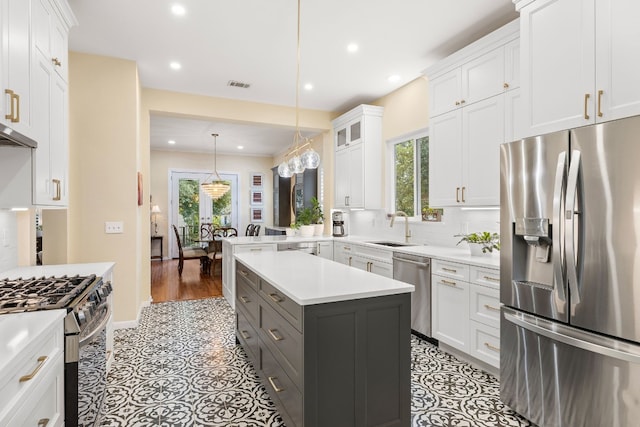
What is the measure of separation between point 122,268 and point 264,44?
2844 millimetres

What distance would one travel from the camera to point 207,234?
961 centimetres

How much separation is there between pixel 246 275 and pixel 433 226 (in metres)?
2.36

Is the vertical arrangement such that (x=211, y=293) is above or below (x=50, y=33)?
below

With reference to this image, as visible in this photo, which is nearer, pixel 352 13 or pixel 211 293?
pixel 352 13

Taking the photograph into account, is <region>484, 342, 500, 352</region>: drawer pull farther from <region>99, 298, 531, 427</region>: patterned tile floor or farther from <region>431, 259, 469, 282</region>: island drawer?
<region>431, 259, 469, 282</region>: island drawer

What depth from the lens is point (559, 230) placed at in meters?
1.90

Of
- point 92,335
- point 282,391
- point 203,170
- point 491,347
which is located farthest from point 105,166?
point 203,170

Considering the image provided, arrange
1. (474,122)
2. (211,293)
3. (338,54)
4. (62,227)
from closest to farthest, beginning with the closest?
(474,122) → (62,227) → (338,54) → (211,293)

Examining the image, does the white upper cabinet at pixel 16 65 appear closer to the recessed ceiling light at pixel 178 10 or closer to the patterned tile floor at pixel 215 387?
the recessed ceiling light at pixel 178 10

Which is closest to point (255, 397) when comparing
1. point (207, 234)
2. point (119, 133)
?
point (119, 133)

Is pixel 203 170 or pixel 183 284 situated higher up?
pixel 203 170

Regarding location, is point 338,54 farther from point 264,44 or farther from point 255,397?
point 255,397

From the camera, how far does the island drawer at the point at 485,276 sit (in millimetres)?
2633

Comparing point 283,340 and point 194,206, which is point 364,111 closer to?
point 283,340
